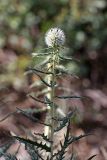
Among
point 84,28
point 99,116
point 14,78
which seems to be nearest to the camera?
point 99,116

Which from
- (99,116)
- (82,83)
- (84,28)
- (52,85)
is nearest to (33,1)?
(84,28)

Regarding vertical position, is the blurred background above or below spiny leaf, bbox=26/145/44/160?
above

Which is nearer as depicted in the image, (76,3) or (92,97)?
(92,97)

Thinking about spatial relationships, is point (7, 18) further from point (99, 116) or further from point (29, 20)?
point (99, 116)

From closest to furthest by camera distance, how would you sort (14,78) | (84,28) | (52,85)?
(52,85) → (14,78) → (84,28)

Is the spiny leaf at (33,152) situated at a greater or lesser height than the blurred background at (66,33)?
lesser

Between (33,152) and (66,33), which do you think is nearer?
(33,152)

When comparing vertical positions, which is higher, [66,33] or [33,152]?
[66,33]

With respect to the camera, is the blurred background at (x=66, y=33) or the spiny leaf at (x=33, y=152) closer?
the spiny leaf at (x=33, y=152)

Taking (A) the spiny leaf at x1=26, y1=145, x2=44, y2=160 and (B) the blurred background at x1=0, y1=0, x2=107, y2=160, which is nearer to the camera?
(A) the spiny leaf at x1=26, y1=145, x2=44, y2=160

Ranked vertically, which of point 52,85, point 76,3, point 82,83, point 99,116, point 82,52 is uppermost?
point 76,3

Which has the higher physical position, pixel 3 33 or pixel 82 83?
pixel 3 33
